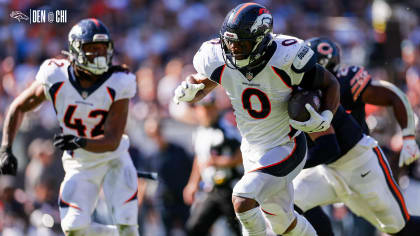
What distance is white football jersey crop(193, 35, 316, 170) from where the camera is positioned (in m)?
5.07

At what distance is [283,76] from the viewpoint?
201 inches

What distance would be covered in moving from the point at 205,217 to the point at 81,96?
2270mm

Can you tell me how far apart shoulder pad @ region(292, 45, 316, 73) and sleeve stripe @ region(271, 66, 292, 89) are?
0.25 ft

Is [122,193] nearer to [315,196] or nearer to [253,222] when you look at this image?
[253,222]

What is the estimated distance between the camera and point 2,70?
11.3 meters

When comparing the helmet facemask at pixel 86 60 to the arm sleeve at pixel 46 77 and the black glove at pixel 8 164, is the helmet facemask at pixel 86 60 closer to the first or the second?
the arm sleeve at pixel 46 77

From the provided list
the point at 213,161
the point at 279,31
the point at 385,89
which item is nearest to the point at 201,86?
the point at 385,89

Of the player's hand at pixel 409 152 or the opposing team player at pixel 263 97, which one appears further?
the player's hand at pixel 409 152

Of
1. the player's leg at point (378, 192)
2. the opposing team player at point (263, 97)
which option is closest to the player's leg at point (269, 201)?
the opposing team player at point (263, 97)

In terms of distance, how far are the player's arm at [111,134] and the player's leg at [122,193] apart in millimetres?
310

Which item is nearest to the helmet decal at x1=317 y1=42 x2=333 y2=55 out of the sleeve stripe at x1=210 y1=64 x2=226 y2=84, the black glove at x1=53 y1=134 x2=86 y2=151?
the sleeve stripe at x1=210 y1=64 x2=226 y2=84

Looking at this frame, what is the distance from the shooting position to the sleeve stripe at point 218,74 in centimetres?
523

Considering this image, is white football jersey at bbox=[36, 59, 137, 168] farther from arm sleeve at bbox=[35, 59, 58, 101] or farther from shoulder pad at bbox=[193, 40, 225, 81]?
shoulder pad at bbox=[193, 40, 225, 81]

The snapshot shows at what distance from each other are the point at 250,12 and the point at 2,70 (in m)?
7.06
